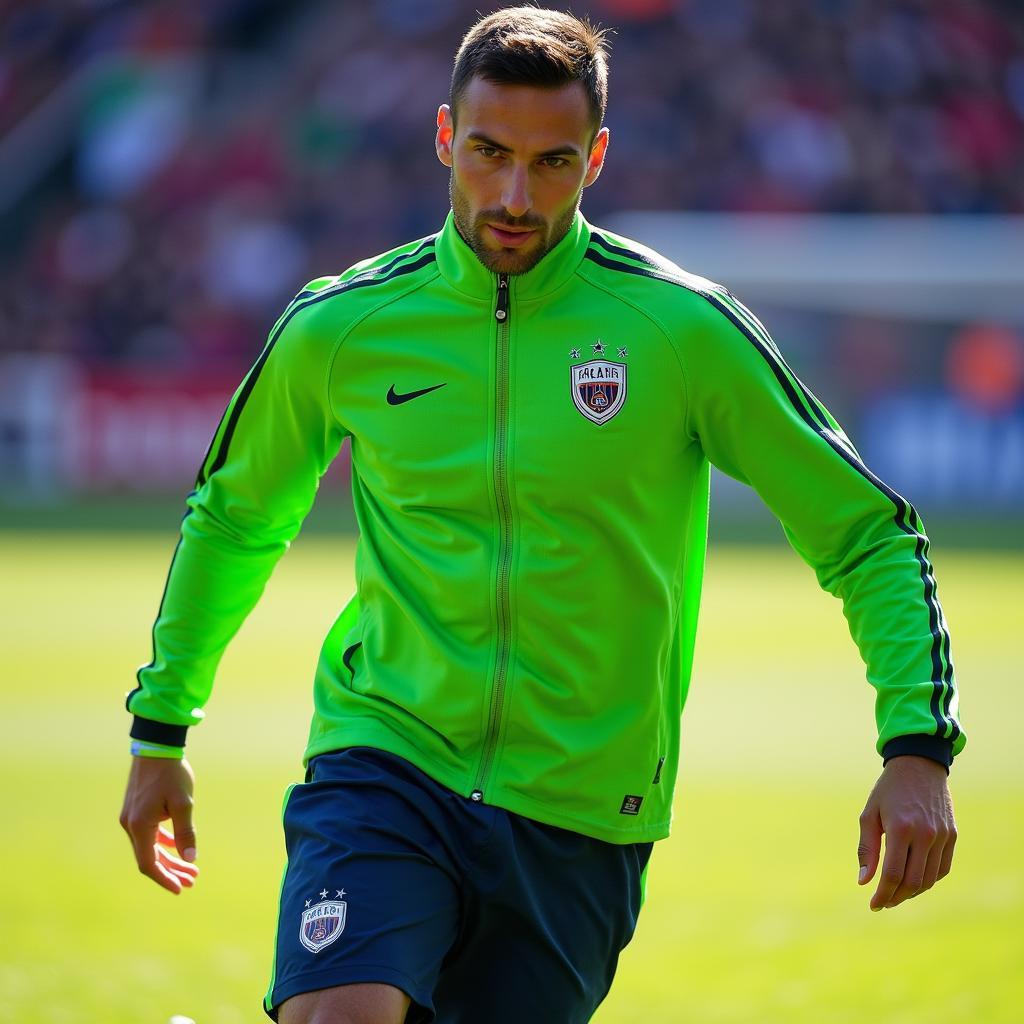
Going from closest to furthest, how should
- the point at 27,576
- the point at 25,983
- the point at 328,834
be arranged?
the point at 328,834 → the point at 25,983 → the point at 27,576

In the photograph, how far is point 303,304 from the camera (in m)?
3.22

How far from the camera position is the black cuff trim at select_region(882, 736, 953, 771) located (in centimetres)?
282

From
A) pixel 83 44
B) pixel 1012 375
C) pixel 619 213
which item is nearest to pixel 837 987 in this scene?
pixel 1012 375

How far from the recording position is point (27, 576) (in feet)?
46.9

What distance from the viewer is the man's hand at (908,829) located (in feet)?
8.99

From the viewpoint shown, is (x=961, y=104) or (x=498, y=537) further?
(x=961, y=104)

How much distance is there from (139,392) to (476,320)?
18509 mm

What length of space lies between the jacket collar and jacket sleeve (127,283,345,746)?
286mm

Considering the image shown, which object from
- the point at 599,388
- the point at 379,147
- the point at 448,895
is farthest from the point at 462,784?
the point at 379,147

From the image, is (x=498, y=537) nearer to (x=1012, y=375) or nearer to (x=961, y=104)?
(x=1012, y=375)

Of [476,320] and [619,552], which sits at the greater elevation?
[476,320]

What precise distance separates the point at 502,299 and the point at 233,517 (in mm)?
709

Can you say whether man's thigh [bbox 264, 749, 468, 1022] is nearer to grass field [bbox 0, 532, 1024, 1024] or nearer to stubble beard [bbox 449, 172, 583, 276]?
grass field [bbox 0, 532, 1024, 1024]

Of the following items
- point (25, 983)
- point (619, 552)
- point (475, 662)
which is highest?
point (619, 552)
